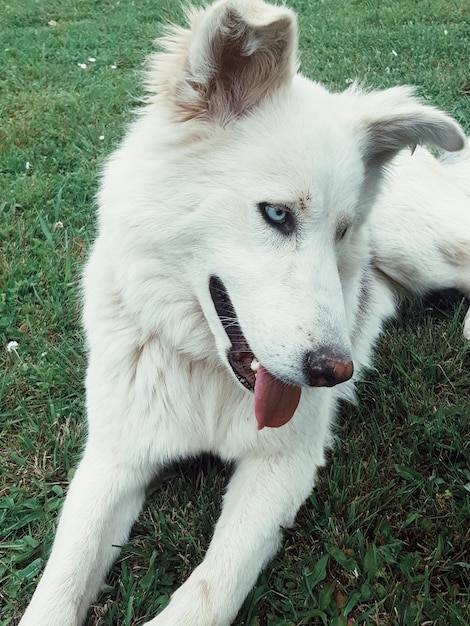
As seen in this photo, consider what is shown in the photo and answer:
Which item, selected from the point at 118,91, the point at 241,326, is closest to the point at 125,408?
the point at 241,326

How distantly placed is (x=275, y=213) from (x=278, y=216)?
0.01 meters

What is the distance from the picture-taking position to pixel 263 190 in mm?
1884

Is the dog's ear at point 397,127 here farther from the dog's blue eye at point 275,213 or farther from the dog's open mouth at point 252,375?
the dog's open mouth at point 252,375

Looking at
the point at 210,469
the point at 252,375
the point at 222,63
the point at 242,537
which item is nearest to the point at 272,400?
the point at 252,375

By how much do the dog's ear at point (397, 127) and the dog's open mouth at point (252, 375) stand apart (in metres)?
0.79

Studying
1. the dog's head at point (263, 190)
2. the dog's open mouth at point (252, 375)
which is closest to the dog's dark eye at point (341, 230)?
the dog's head at point (263, 190)

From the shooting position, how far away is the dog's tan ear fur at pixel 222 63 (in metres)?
1.77

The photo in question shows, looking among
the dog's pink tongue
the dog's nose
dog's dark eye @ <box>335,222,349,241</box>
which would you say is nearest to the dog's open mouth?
the dog's pink tongue

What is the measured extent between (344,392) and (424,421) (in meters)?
0.37

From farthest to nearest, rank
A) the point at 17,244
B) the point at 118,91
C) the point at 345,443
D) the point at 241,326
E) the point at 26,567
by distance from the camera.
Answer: the point at 118,91, the point at 17,244, the point at 345,443, the point at 26,567, the point at 241,326

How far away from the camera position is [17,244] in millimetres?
3707

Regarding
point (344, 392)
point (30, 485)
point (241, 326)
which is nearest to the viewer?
point (241, 326)

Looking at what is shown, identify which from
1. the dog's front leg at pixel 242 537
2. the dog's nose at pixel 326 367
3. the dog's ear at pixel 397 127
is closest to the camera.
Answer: the dog's nose at pixel 326 367

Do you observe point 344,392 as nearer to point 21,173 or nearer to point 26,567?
point 26,567
